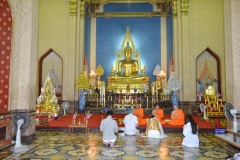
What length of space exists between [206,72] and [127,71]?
5272mm

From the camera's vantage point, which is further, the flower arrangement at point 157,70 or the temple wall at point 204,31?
the flower arrangement at point 157,70

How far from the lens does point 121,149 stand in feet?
18.3

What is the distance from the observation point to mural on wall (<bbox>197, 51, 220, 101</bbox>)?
12805 mm

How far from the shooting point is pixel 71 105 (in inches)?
497

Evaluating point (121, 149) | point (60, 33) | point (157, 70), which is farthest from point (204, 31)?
point (121, 149)

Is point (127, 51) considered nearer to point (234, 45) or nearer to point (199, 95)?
point (199, 95)

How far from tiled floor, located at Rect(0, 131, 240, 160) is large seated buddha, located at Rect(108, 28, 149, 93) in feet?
27.4

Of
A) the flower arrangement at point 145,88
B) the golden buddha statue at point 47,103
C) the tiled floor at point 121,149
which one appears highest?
the flower arrangement at point 145,88

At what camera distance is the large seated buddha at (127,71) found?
51.2 ft

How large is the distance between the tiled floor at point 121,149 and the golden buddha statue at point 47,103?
343cm

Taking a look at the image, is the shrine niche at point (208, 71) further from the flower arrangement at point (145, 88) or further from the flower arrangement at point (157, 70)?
the flower arrangement at point (157, 70)

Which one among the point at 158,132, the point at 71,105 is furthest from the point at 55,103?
the point at 158,132

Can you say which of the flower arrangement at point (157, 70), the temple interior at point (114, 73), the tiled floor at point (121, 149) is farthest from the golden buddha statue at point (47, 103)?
the flower arrangement at point (157, 70)

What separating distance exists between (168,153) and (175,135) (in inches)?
96.5
